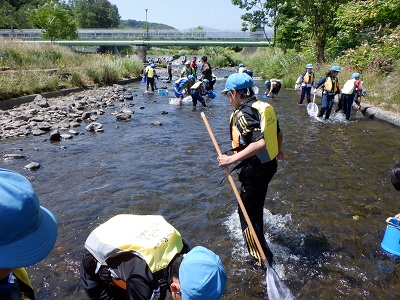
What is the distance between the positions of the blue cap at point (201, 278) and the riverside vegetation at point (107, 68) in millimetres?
11911

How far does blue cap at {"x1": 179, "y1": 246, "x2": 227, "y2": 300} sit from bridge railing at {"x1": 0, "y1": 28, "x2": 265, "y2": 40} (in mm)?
51124

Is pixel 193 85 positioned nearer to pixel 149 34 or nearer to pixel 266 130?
pixel 266 130

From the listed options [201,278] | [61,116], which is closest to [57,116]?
[61,116]

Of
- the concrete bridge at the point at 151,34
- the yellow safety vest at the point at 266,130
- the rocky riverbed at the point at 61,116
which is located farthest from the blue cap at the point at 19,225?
the concrete bridge at the point at 151,34

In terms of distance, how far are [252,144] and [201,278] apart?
5.39 feet

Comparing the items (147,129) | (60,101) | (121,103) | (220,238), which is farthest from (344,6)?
(220,238)

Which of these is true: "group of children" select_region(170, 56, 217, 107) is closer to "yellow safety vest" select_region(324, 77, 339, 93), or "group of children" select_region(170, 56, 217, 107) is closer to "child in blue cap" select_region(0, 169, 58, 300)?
"yellow safety vest" select_region(324, 77, 339, 93)

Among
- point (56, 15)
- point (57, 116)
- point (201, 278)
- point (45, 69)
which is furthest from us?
point (56, 15)

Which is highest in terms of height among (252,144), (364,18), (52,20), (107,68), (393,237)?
(52,20)

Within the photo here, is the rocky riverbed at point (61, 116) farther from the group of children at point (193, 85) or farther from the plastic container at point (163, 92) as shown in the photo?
the plastic container at point (163, 92)

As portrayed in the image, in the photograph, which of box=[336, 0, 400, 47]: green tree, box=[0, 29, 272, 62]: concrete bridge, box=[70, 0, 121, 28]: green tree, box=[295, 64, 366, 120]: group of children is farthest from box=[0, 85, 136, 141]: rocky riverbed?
box=[70, 0, 121, 28]: green tree

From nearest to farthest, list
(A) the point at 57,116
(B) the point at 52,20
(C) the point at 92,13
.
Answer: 1. (A) the point at 57,116
2. (B) the point at 52,20
3. (C) the point at 92,13

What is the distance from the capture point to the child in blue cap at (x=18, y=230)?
1.20m

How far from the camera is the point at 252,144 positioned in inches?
127
